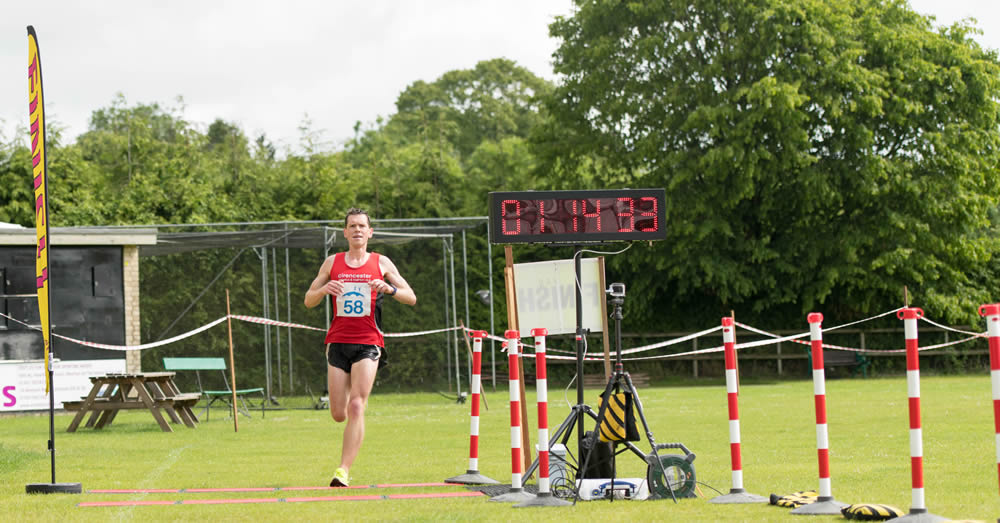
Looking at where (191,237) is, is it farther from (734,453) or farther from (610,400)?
(734,453)

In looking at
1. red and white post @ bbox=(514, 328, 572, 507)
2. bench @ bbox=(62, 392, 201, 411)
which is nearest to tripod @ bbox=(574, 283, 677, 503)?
red and white post @ bbox=(514, 328, 572, 507)

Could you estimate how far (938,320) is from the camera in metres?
31.5

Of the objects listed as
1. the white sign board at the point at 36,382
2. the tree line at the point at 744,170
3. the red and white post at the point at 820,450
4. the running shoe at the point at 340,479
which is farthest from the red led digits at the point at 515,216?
the tree line at the point at 744,170

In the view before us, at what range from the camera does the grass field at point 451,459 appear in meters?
Result: 7.28

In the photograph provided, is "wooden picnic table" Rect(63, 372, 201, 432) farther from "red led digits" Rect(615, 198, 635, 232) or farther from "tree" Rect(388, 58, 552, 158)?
"tree" Rect(388, 58, 552, 158)

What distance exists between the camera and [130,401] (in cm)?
1623

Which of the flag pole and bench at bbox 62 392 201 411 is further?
bench at bbox 62 392 201 411

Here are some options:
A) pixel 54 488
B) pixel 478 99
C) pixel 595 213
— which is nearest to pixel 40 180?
pixel 54 488

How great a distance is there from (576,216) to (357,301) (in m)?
1.71

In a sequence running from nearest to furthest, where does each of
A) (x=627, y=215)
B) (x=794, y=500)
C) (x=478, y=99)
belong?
(x=794, y=500)
(x=627, y=215)
(x=478, y=99)

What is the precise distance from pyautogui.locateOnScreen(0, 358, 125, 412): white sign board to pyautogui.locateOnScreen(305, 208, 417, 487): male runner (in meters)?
12.6

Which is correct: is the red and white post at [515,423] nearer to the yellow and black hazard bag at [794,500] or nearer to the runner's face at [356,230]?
the yellow and black hazard bag at [794,500]

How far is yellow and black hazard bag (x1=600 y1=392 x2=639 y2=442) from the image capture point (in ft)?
26.7

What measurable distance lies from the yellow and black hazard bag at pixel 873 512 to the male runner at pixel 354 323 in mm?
3704
